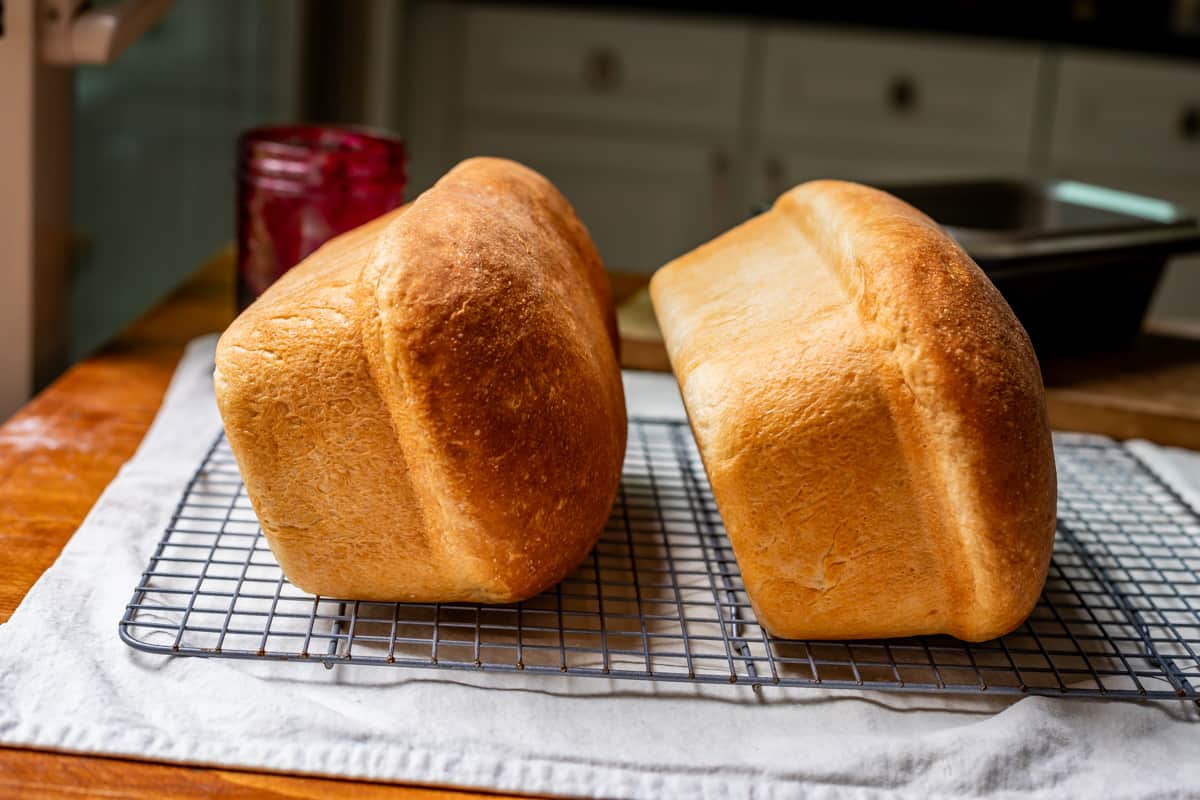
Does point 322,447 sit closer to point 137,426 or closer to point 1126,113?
point 137,426

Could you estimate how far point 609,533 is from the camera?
101 centimetres

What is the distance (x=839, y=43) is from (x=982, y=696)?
222 centimetres

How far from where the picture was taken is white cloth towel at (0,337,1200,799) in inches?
27.7

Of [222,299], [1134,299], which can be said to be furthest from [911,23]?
[222,299]

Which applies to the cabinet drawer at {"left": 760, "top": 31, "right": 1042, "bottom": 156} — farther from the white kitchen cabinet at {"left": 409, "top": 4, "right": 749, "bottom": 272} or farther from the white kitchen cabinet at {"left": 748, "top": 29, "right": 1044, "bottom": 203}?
the white kitchen cabinet at {"left": 409, "top": 4, "right": 749, "bottom": 272}

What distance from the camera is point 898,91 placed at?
2.80m

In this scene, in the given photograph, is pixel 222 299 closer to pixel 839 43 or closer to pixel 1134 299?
pixel 1134 299

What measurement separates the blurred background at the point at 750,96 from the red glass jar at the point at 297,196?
4.36 ft

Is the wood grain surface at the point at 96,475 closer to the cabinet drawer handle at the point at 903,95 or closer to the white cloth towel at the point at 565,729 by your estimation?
the white cloth towel at the point at 565,729

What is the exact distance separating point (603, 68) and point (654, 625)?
7.12ft

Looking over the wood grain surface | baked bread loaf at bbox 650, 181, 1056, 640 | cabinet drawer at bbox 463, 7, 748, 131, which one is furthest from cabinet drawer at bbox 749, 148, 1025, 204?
baked bread loaf at bbox 650, 181, 1056, 640

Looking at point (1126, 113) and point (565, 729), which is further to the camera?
point (1126, 113)

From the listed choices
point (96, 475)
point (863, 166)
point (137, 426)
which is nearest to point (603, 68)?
point (863, 166)

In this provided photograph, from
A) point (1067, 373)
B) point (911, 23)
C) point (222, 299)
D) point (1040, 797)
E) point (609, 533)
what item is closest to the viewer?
point (1040, 797)
